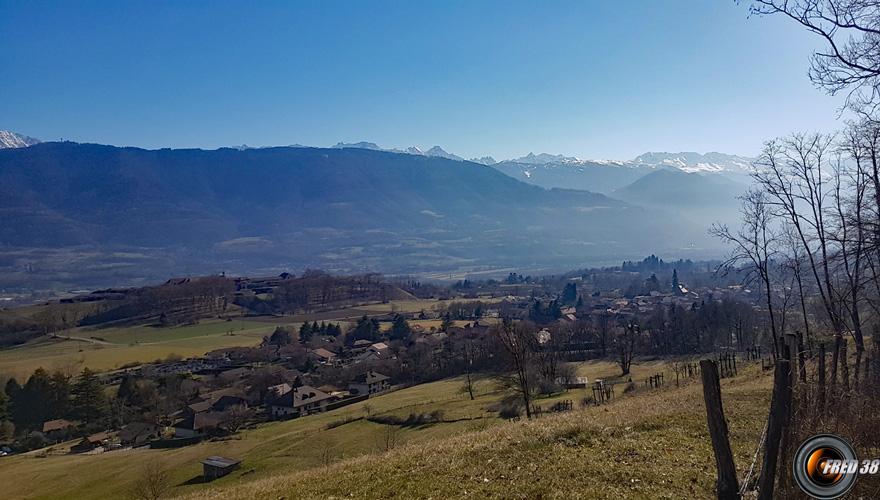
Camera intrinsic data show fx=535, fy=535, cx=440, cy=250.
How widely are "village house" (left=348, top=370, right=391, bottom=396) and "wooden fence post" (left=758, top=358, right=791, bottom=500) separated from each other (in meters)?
57.7

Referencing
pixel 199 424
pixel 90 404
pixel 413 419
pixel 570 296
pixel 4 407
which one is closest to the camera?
pixel 413 419

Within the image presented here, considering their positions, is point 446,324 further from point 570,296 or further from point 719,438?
point 719,438

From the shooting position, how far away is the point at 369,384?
63094 mm

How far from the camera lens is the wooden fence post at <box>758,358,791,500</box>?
651cm

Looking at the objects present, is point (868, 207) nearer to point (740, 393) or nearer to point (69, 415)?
point (740, 393)

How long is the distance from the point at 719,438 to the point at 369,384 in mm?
58892

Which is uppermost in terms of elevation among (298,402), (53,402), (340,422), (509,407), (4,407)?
(509,407)

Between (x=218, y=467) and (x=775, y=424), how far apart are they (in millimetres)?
32349

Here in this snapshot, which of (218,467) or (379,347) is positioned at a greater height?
(218,467)

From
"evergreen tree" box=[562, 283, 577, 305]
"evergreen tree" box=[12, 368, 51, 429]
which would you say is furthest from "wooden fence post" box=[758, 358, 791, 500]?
"evergreen tree" box=[562, 283, 577, 305]

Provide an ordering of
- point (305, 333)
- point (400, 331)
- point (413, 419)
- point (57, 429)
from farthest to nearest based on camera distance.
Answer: point (305, 333), point (400, 331), point (57, 429), point (413, 419)

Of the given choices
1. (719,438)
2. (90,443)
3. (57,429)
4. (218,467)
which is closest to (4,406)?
(57,429)

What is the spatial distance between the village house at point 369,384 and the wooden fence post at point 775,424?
2273 inches

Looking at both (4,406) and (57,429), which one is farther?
(4,406)
